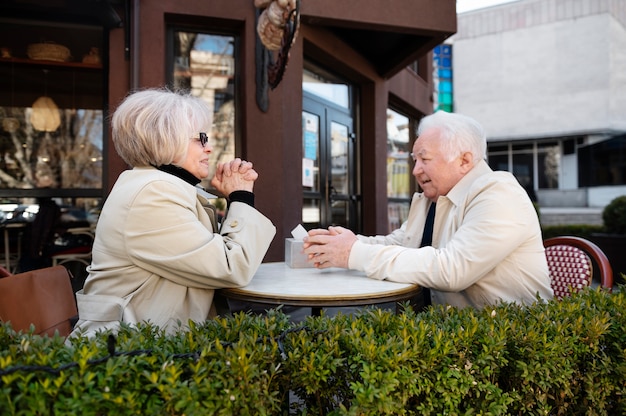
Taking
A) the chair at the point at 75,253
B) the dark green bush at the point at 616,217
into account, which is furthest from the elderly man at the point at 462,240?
the dark green bush at the point at 616,217

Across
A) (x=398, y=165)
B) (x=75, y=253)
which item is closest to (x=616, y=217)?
(x=398, y=165)

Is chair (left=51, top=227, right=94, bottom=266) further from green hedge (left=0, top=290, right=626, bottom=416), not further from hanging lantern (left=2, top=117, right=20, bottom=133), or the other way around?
green hedge (left=0, top=290, right=626, bottom=416)

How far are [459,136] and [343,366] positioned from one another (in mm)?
1438

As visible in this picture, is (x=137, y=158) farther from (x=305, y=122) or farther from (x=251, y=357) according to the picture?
(x=305, y=122)

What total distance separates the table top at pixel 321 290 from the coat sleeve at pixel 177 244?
0.38ft

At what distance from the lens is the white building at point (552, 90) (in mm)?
23125

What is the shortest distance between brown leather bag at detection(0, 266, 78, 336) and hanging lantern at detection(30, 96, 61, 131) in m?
4.85

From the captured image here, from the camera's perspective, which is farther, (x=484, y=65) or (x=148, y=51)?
(x=484, y=65)

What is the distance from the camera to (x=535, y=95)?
985 inches

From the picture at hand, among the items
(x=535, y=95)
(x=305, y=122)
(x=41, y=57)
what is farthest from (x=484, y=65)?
(x=41, y=57)

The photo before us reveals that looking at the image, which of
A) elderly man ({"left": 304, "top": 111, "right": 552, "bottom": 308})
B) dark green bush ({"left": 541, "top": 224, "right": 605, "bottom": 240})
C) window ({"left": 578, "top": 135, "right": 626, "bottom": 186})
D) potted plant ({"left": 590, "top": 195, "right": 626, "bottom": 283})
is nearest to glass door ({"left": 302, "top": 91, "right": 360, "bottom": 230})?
elderly man ({"left": 304, "top": 111, "right": 552, "bottom": 308})

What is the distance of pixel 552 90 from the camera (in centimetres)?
2461

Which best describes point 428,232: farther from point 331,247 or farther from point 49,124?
point 49,124

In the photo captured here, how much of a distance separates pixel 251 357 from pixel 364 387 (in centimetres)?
30
